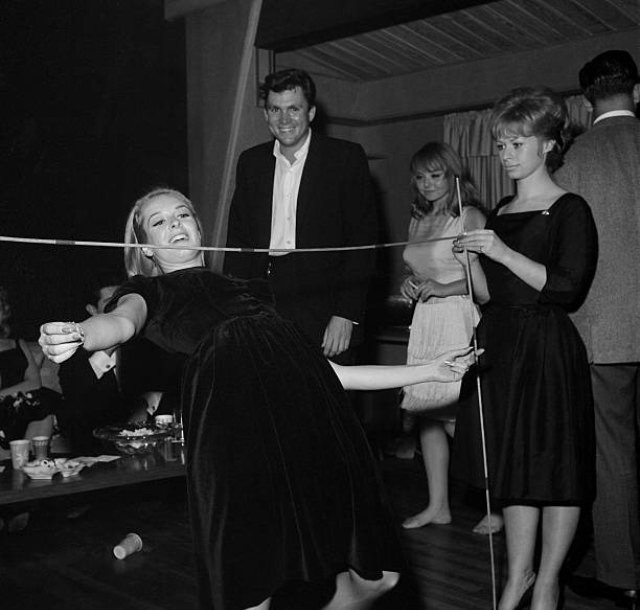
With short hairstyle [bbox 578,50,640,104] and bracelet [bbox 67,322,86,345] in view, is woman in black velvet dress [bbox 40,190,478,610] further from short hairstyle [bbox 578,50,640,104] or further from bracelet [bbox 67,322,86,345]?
short hairstyle [bbox 578,50,640,104]

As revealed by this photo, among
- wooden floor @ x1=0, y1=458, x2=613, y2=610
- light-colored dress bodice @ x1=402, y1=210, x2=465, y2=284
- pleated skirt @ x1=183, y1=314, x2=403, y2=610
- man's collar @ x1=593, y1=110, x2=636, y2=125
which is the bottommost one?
wooden floor @ x1=0, y1=458, x2=613, y2=610

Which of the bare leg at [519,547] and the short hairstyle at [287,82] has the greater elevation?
the short hairstyle at [287,82]

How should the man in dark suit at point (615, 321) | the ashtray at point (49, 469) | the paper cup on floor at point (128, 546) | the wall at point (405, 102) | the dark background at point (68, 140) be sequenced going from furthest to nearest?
the wall at point (405, 102), the dark background at point (68, 140), the paper cup on floor at point (128, 546), the ashtray at point (49, 469), the man in dark suit at point (615, 321)

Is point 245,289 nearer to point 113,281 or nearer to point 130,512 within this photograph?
point 130,512

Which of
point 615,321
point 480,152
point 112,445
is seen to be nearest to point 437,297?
point 615,321

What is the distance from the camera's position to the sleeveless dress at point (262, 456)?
163cm

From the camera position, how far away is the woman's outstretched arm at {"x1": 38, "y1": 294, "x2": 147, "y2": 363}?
145cm

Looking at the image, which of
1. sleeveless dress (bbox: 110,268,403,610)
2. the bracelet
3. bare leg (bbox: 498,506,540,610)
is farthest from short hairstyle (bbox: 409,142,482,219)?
the bracelet

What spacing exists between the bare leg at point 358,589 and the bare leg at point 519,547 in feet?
2.07

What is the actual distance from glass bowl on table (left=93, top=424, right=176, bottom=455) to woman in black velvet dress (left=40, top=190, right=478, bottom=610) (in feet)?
4.81

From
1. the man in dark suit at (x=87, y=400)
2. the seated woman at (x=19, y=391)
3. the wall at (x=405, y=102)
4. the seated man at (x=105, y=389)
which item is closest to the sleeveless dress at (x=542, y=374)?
the seated man at (x=105, y=389)

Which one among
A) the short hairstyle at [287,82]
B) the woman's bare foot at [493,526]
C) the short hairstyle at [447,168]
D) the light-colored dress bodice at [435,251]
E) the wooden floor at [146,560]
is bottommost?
the wooden floor at [146,560]

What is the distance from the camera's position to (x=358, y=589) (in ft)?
6.10

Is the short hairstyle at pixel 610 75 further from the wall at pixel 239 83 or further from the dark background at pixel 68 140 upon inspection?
the dark background at pixel 68 140
